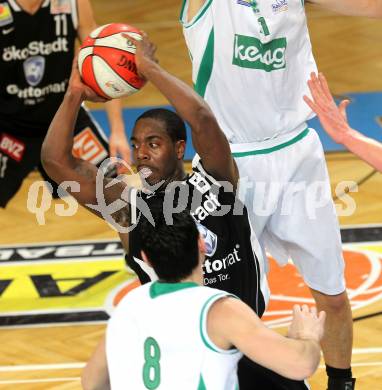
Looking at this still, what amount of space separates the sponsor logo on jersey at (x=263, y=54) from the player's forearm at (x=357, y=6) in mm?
326

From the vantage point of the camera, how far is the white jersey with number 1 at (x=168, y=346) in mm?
3994

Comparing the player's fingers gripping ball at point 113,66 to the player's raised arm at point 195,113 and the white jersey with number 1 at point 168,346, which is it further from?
the white jersey with number 1 at point 168,346

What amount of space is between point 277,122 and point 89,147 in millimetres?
1818

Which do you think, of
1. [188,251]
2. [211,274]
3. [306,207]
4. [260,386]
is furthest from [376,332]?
[188,251]

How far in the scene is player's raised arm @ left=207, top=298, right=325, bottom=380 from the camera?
12.7 feet

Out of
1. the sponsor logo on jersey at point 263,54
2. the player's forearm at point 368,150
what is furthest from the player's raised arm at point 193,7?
the player's forearm at point 368,150

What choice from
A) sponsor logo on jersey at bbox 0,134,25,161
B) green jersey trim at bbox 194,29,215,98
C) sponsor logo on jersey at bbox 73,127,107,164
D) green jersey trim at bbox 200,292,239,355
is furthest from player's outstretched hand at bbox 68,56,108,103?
sponsor logo on jersey at bbox 0,134,25,161

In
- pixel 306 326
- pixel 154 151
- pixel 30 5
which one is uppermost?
pixel 306 326

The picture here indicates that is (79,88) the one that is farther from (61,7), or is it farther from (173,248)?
(61,7)

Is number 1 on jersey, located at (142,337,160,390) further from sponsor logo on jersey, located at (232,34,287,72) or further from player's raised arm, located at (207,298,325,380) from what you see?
sponsor logo on jersey, located at (232,34,287,72)

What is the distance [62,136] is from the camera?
5160 mm

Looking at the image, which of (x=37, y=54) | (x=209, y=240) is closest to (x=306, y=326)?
(x=209, y=240)

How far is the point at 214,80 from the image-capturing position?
233 inches

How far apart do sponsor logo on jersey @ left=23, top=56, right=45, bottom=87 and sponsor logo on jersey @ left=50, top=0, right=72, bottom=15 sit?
0.30 m
